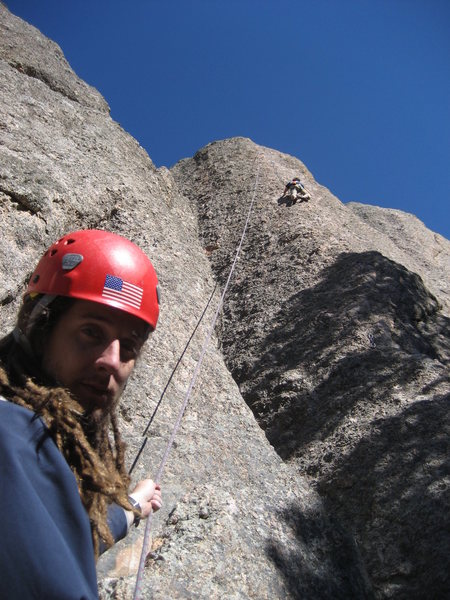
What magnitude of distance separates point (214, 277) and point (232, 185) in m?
4.52

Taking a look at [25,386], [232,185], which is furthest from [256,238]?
[25,386]

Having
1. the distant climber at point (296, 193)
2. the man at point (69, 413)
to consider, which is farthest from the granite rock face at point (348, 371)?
the man at point (69, 413)

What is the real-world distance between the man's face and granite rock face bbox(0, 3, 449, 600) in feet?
5.05

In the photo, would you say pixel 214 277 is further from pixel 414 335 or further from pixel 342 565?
pixel 342 565

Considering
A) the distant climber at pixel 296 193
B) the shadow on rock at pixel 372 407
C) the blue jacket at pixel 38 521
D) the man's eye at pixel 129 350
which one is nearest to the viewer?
the blue jacket at pixel 38 521

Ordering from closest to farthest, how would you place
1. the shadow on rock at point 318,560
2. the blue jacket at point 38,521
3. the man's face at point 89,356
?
the blue jacket at point 38,521, the man's face at point 89,356, the shadow on rock at point 318,560

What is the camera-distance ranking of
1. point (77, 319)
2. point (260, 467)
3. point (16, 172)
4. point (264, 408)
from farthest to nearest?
point (264, 408), point (16, 172), point (260, 467), point (77, 319)

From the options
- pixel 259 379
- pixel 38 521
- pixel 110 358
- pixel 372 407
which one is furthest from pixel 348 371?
pixel 38 521

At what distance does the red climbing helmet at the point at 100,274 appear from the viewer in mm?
2078

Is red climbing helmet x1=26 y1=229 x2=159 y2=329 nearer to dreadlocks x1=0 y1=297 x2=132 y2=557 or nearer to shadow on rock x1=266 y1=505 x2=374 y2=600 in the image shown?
dreadlocks x1=0 y1=297 x2=132 y2=557

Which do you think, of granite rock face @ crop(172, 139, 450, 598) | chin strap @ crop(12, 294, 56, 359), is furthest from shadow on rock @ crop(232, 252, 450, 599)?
chin strap @ crop(12, 294, 56, 359)

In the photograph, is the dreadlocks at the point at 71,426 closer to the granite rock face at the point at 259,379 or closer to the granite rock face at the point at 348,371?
the granite rock face at the point at 259,379

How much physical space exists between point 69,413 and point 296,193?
1026 cm

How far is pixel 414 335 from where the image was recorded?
695cm
